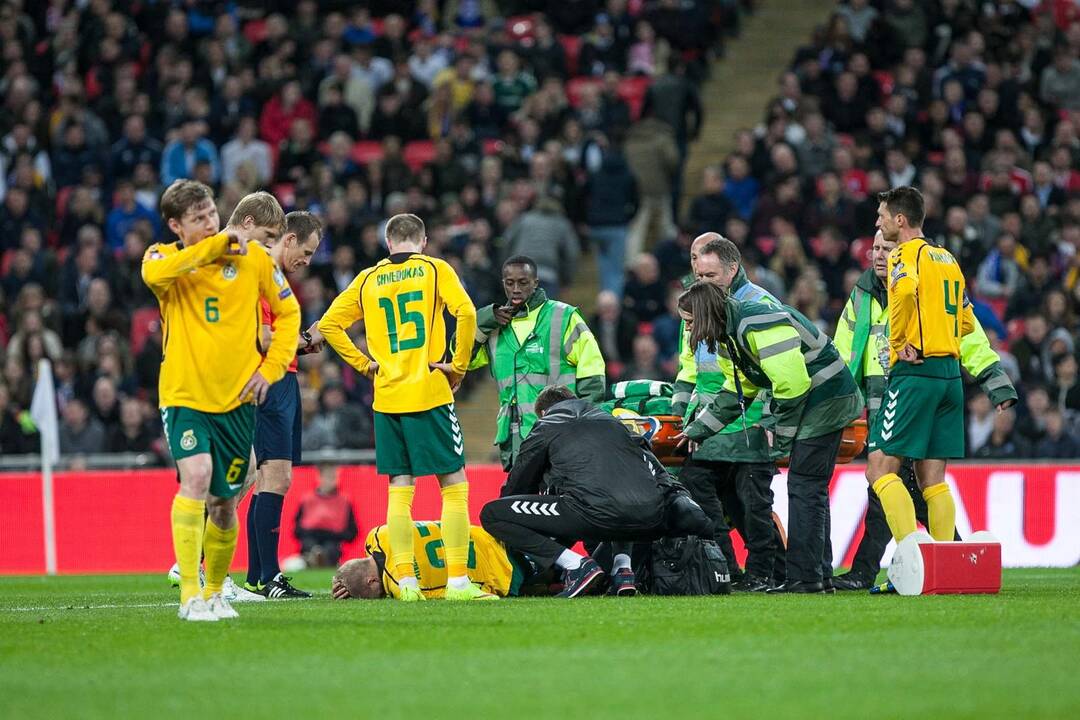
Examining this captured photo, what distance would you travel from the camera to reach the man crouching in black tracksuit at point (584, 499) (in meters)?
10.3

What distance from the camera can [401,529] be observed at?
408 inches

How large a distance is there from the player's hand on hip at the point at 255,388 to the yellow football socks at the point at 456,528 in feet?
6.59

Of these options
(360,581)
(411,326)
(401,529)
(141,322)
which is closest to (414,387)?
(411,326)

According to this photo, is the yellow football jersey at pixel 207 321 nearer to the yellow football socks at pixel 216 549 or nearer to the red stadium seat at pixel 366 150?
the yellow football socks at pixel 216 549

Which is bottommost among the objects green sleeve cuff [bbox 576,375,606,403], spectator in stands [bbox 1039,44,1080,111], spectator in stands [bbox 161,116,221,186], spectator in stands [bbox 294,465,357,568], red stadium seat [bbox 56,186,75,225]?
spectator in stands [bbox 294,465,357,568]

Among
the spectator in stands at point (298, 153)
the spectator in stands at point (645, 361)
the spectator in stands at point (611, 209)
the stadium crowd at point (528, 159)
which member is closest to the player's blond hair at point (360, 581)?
the spectator in stands at point (645, 361)

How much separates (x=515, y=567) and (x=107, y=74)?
16831 mm

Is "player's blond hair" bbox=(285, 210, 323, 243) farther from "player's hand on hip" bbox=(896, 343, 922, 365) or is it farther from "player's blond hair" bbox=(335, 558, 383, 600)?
"player's hand on hip" bbox=(896, 343, 922, 365)

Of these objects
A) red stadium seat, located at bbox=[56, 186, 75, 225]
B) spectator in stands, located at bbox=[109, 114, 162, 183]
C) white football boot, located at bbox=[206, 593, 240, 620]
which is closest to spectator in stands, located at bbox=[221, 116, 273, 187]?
spectator in stands, located at bbox=[109, 114, 162, 183]

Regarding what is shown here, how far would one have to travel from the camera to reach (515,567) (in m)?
10.7

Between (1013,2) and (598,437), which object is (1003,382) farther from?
(1013,2)

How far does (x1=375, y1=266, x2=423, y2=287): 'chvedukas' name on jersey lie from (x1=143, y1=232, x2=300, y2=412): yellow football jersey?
1.83m

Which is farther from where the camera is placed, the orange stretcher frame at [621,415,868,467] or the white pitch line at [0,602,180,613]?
the orange stretcher frame at [621,415,868,467]

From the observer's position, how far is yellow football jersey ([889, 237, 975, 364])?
33.8ft
